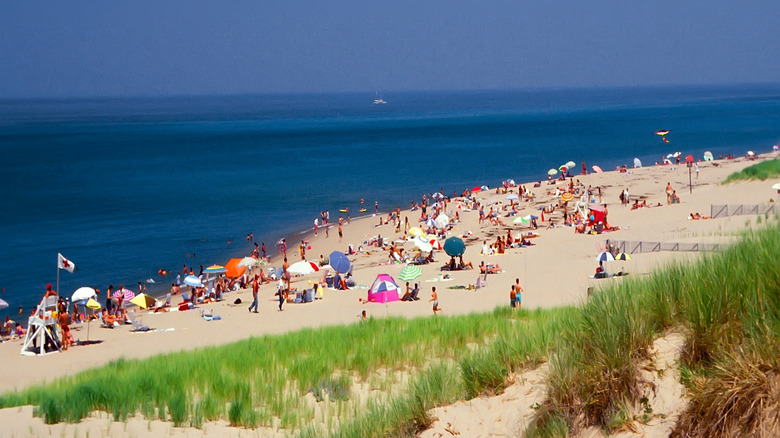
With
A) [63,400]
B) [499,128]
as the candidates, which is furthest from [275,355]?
[499,128]

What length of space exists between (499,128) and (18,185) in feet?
278

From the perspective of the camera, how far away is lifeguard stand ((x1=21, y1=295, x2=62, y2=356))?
20.1 meters

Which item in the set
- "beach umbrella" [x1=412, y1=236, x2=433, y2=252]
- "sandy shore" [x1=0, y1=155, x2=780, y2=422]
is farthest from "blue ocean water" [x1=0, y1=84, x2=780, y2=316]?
"beach umbrella" [x1=412, y1=236, x2=433, y2=252]

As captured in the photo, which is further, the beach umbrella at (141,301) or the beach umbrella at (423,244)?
the beach umbrella at (423,244)

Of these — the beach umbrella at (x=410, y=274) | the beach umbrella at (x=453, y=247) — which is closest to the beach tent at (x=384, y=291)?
the beach umbrella at (x=410, y=274)

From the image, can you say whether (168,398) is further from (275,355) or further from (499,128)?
(499,128)

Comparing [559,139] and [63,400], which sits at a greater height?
[559,139]

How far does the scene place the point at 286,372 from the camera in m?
11.7

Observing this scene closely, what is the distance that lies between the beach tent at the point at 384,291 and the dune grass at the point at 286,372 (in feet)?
24.2

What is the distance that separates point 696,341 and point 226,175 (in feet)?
239

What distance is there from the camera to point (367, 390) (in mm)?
10812

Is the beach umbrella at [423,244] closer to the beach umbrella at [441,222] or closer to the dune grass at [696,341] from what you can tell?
the beach umbrella at [441,222]

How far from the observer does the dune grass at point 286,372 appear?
366 inches

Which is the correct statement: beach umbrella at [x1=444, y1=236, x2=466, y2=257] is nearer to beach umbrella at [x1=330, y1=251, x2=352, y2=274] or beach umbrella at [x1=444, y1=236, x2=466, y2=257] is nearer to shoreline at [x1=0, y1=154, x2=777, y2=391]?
shoreline at [x1=0, y1=154, x2=777, y2=391]
